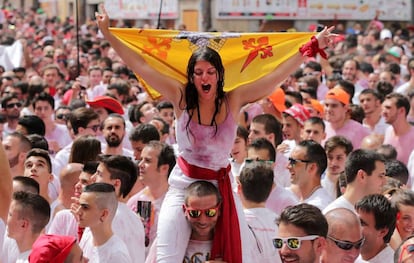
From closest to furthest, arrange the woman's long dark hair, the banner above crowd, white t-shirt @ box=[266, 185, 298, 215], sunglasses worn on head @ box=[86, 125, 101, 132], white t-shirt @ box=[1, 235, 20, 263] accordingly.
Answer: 1. the woman's long dark hair
2. white t-shirt @ box=[1, 235, 20, 263]
3. white t-shirt @ box=[266, 185, 298, 215]
4. sunglasses worn on head @ box=[86, 125, 101, 132]
5. the banner above crowd

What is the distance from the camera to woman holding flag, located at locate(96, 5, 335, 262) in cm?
557

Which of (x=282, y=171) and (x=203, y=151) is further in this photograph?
(x=282, y=171)

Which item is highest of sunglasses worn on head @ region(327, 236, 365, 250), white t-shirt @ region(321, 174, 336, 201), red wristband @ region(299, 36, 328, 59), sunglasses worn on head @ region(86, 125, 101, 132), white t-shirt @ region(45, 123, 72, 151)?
red wristband @ region(299, 36, 328, 59)

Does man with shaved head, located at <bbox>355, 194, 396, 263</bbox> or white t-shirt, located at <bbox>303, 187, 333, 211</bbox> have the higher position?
man with shaved head, located at <bbox>355, 194, 396, 263</bbox>

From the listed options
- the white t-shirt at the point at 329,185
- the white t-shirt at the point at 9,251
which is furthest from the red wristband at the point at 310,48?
the white t-shirt at the point at 329,185

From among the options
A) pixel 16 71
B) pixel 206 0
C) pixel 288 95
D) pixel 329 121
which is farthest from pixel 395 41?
pixel 329 121

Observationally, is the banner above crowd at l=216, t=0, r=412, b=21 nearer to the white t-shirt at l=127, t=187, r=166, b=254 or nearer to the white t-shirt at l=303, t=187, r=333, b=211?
the white t-shirt at l=303, t=187, r=333, b=211

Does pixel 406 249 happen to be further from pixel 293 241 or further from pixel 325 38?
pixel 325 38

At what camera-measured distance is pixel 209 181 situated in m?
5.68

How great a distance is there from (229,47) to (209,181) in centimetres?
128

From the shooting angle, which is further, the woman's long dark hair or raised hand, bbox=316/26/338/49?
raised hand, bbox=316/26/338/49

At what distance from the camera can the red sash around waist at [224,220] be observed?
5574mm

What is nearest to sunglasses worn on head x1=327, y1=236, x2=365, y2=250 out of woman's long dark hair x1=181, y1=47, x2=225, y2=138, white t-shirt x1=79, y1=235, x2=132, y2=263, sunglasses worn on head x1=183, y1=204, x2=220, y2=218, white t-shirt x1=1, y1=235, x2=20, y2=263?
sunglasses worn on head x1=183, y1=204, x2=220, y2=218

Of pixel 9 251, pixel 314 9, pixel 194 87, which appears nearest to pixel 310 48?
pixel 194 87
